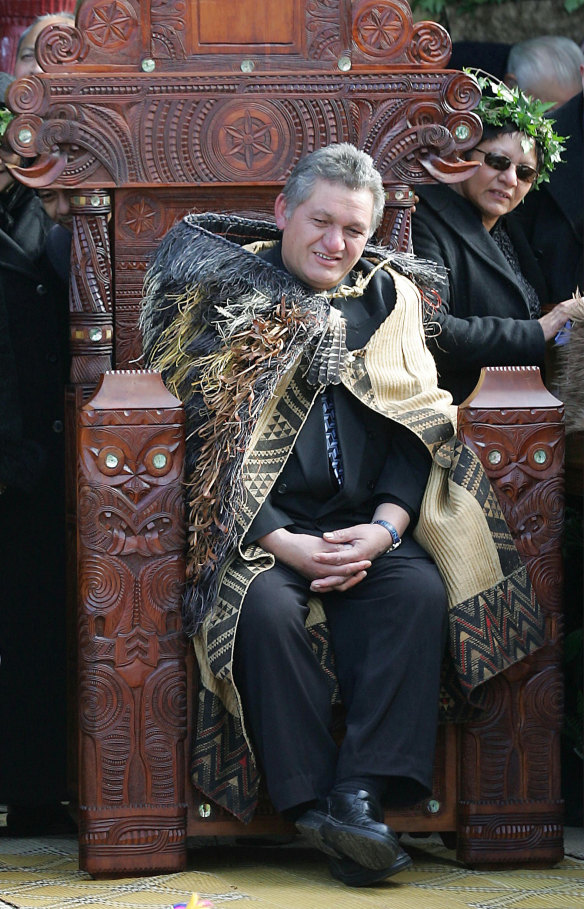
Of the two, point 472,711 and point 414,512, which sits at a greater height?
point 414,512

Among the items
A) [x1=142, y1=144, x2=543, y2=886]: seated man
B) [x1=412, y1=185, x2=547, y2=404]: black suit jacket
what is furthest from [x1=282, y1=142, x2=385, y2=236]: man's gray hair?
[x1=412, y1=185, x2=547, y2=404]: black suit jacket

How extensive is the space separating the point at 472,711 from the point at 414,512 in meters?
0.48

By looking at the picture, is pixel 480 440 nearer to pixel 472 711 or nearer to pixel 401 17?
pixel 472 711

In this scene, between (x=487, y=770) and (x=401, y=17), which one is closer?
(x=487, y=770)

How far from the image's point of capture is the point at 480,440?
134 inches

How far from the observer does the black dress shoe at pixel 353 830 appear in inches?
122

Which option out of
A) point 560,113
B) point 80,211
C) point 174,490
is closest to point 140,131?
point 80,211

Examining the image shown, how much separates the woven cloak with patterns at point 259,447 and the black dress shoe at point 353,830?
0.19 metres

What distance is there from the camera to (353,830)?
309 centimetres

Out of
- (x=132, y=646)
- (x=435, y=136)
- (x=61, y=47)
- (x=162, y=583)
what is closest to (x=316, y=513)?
(x=162, y=583)

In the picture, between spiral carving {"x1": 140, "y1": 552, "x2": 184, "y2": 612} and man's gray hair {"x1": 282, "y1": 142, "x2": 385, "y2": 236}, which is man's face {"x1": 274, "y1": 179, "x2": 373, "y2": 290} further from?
spiral carving {"x1": 140, "y1": 552, "x2": 184, "y2": 612}

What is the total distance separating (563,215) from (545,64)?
2.96ft

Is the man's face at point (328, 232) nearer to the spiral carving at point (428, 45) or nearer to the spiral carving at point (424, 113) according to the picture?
the spiral carving at point (424, 113)

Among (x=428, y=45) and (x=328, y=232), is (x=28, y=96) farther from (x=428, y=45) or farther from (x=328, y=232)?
(x=428, y=45)
